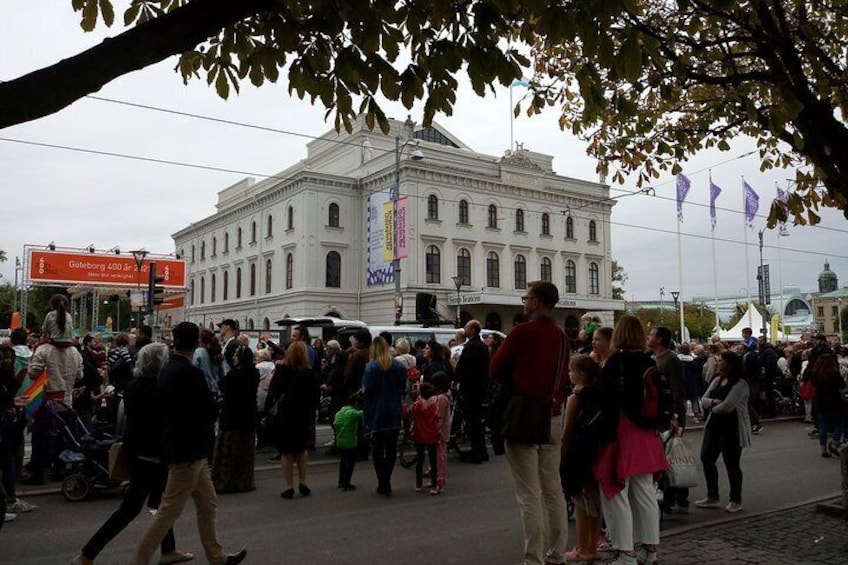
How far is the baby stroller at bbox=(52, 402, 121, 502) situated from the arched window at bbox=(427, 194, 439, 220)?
39079 mm

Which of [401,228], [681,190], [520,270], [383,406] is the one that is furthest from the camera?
[520,270]

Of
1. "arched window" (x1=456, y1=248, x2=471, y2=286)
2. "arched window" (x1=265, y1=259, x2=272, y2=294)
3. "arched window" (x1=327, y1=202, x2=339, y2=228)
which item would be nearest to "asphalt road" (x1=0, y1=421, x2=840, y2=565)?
"arched window" (x1=456, y1=248, x2=471, y2=286)

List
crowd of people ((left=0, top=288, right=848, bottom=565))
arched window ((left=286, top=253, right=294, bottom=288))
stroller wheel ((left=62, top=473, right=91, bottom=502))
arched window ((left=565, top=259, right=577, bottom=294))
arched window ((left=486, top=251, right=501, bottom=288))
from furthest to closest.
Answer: arched window ((left=565, top=259, right=577, bottom=294))
arched window ((left=486, top=251, right=501, bottom=288))
arched window ((left=286, top=253, right=294, bottom=288))
stroller wheel ((left=62, top=473, right=91, bottom=502))
crowd of people ((left=0, top=288, right=848, bottom=565))

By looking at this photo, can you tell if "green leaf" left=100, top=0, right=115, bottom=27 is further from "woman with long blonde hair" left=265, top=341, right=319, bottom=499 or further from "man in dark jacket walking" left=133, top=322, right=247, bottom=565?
"woman with long blonde hair" left=265, top=341, right=319, bottom=499

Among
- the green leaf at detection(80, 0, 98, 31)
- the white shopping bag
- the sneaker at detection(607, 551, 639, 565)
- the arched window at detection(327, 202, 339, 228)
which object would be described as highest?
the arched window at detection(327, 202, 339, 228)

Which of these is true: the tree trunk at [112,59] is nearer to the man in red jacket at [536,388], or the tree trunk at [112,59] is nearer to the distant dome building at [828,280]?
the man in red jacket at [536,388]

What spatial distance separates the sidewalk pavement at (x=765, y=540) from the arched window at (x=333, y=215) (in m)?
42.5

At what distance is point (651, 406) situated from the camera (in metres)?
5.45

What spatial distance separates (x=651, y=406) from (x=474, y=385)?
593 centimetres

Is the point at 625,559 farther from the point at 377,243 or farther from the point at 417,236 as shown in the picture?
the point at 417,236

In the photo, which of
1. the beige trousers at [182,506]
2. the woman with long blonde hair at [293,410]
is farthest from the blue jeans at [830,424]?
the beige trousers at [182,506]

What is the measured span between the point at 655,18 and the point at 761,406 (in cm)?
1317

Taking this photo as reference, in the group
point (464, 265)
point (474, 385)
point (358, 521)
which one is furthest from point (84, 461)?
point (464, 265)

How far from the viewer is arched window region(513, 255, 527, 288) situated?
169 ft
